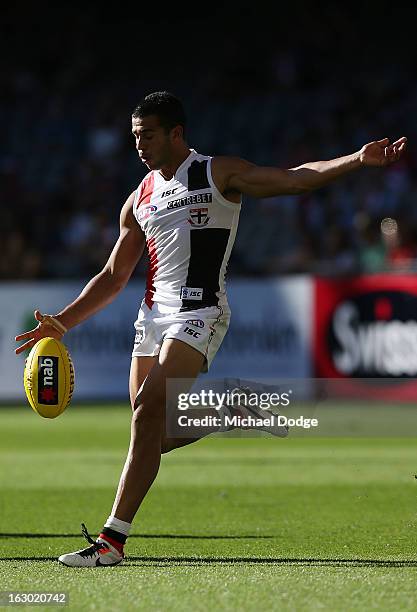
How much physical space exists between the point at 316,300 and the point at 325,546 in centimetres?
1196

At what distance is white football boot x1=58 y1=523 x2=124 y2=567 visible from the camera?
7.23m

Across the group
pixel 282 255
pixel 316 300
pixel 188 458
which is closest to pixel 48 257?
pixel 282 255

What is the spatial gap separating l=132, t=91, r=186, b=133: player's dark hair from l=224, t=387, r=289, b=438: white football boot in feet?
5.05

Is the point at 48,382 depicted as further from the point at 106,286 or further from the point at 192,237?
the point at 192,237

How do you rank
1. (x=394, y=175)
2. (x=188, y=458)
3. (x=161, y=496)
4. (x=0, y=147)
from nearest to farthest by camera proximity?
(x=161, y=496) < (x=188, y=458) < (x=394, y=175) < (x=0, y=147)

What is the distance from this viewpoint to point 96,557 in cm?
726

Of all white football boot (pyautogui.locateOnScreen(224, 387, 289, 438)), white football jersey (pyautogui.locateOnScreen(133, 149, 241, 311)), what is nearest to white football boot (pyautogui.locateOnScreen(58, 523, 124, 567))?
white football boot (pyautogui.locateOnScreen(224, 387, 289, 438))


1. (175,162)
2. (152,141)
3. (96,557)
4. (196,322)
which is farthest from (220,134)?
(96,557)

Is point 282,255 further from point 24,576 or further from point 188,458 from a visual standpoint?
point 24,576

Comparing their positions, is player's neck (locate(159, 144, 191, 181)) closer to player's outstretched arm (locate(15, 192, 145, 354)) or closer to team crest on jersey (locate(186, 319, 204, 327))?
player's outstretched arm (locate(15, 192, 145, 354))

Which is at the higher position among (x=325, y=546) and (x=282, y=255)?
(x=282, y=255)

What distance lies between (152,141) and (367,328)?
11.9 meters

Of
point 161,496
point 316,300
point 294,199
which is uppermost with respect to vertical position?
point 294,199

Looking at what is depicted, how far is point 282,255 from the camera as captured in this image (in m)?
23.5
